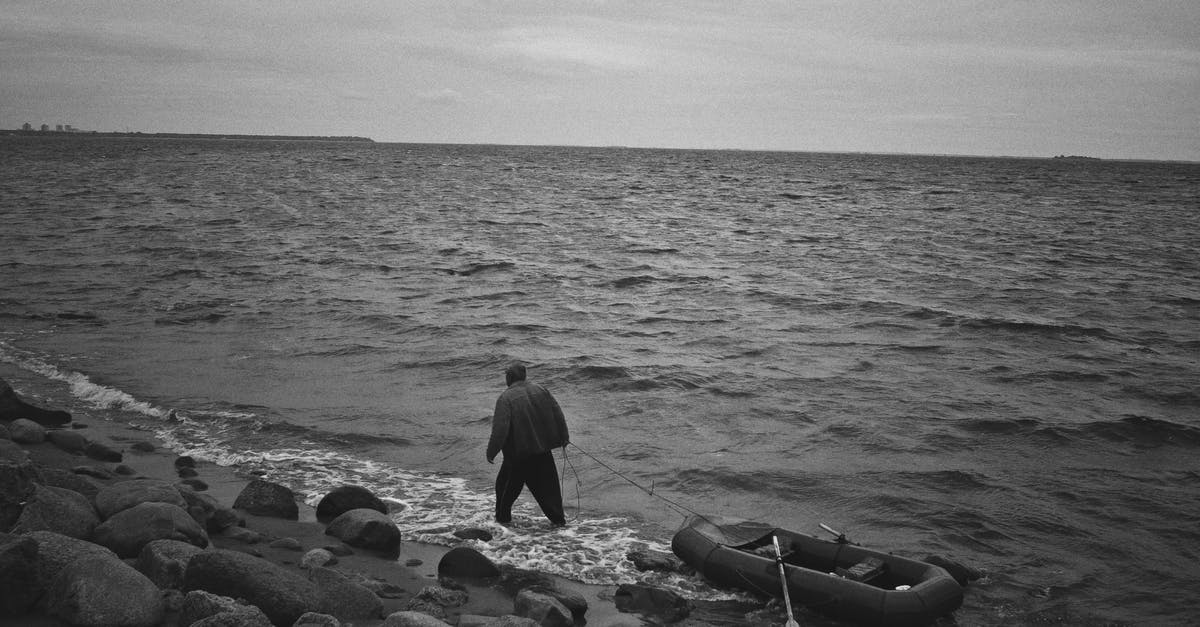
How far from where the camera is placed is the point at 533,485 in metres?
10.5

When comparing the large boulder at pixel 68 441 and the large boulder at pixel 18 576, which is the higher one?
the large boulder at pixel 18 576

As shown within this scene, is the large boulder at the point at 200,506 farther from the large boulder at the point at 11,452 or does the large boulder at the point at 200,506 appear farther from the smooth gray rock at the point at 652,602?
the smooth gray rock at the point at 652,602

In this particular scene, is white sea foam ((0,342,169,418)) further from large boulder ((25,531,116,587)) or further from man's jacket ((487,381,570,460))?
large boulder ((25,531,116,587))

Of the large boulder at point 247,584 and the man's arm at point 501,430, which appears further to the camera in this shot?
the man's arm at point 501,430

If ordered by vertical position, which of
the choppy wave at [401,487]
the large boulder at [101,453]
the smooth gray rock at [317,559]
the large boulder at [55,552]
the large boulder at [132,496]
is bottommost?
the choppy wave at [401,487]

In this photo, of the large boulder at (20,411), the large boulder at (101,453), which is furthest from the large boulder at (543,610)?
the large boulder at (20,411)

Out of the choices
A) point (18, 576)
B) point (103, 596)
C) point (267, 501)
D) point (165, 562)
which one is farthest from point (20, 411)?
point (103, 596)

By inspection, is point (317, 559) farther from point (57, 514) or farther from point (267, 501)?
point (57, 514)

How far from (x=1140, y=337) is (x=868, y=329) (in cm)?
653

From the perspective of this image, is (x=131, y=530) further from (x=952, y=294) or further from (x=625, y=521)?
(x=952, y=294)

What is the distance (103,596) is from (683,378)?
12514mm

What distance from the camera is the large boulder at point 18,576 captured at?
6.62m

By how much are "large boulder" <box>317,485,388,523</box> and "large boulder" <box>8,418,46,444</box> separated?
4231 mm

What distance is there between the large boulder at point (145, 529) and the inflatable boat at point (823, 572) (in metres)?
4.72
